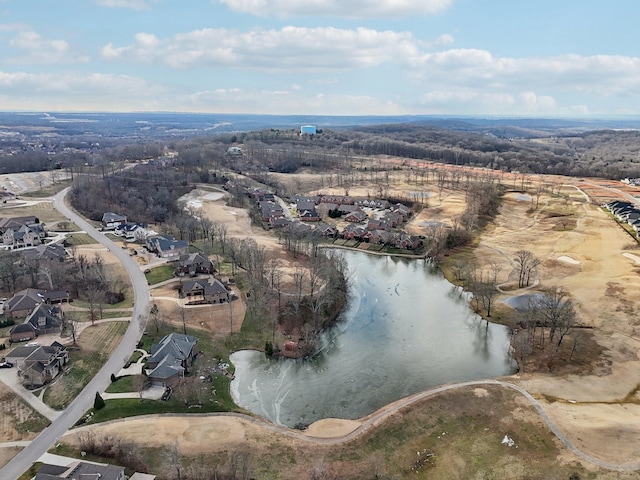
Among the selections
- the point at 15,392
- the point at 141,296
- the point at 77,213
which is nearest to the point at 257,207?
the point at 77,213

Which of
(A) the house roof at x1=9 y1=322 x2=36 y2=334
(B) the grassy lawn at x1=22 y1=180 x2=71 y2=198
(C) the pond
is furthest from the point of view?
(B) the grassy lawn at x1=22 y1=180 x2=71 y2=198

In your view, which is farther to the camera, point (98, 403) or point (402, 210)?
point (402, 210)

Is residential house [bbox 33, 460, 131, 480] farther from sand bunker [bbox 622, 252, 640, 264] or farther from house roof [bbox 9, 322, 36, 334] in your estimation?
sand bunker [bbox 622, 252, 640, 264]

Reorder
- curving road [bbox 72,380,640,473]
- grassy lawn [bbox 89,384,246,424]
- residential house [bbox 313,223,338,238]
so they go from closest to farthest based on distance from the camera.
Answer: curving road [bbox 72,380,640,473] < grassy lawn [bbox 89,384,246,424] < residential house [bbox 313,223,338,238]

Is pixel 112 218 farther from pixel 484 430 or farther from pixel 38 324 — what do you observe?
pixel 484 430

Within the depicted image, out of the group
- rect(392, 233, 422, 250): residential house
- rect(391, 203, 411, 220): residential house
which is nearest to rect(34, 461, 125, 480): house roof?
rect(392, 233, 422, 250): residential house

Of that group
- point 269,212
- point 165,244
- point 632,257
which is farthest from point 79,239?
point 632,257
